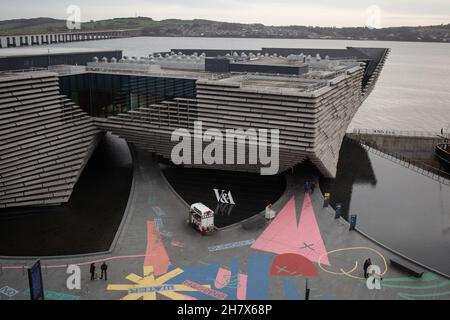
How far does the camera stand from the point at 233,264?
25.3 metres

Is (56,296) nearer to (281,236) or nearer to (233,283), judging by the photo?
(233,283)

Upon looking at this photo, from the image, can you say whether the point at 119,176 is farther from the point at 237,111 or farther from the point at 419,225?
the point at 419,225

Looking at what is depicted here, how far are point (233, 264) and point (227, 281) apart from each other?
1.86m

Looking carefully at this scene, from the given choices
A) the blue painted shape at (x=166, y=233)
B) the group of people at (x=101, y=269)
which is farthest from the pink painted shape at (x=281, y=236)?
the group of people at (x=101, y=269)

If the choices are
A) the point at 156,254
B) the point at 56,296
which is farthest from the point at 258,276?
the point at 56,296

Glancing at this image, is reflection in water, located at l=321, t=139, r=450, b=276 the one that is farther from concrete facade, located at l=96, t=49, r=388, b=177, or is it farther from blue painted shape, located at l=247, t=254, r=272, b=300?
blue painted shape, located at l=247, t=254, r=272, b=300

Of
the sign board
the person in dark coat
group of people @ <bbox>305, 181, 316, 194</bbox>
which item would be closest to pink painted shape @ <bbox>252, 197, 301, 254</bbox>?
the person in dark coat

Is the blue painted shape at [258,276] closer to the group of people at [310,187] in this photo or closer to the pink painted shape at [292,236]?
the pink painted shape at [292,236]

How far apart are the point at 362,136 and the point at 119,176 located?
1558 inches

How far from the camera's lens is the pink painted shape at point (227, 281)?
22486 mm

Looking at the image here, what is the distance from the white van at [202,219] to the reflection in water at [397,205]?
10.8 m

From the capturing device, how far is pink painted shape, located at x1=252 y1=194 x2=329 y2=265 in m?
27.2

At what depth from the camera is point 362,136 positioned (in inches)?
2625
